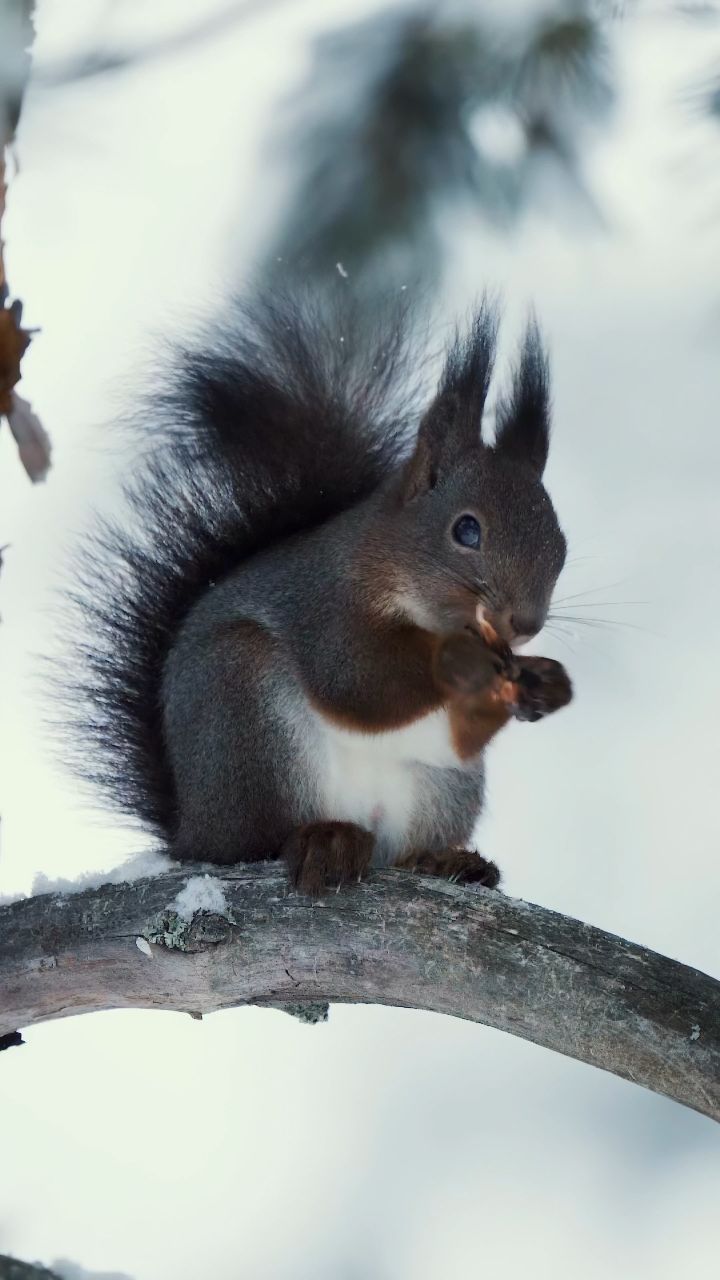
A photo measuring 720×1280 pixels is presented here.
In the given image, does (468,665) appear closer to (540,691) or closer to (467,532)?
(540,691)

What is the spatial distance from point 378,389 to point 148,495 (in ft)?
1.33

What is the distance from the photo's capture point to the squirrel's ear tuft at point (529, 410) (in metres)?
1.84

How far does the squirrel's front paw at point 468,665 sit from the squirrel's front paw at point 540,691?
0.04m

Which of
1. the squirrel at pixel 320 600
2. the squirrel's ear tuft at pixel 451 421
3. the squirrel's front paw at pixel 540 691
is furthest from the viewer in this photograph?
the squirrel's ear tuft at pixel 451 421

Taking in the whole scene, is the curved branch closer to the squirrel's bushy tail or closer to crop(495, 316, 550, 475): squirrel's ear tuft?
the squirrel's bushy tail

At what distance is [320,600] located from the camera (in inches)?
Result: 71.1

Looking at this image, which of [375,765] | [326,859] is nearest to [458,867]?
[375,765]

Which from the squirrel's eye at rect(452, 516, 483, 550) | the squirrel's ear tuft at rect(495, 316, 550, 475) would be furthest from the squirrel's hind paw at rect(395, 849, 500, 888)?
the squirrel's ear tuft at rect(495, 316, 550, 475)

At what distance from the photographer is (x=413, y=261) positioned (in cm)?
109

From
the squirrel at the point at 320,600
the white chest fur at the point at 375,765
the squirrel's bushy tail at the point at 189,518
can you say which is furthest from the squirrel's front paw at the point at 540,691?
the squirrel's bushy tail at the point at 189,518

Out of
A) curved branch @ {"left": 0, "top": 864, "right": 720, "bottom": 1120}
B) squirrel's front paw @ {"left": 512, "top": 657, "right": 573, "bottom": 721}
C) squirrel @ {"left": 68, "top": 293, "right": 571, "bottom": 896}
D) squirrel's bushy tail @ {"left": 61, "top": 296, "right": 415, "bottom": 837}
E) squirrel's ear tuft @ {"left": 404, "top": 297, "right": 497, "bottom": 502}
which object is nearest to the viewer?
curved branch @ {"left": 0, "top": 864, "right": 720, "bottom": 1120}

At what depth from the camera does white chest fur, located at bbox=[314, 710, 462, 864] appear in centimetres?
174

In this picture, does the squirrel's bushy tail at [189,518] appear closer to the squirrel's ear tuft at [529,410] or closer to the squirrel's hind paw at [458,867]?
the squirrel's ear tuft at [529,410]

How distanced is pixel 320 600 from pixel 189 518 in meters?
0.33
